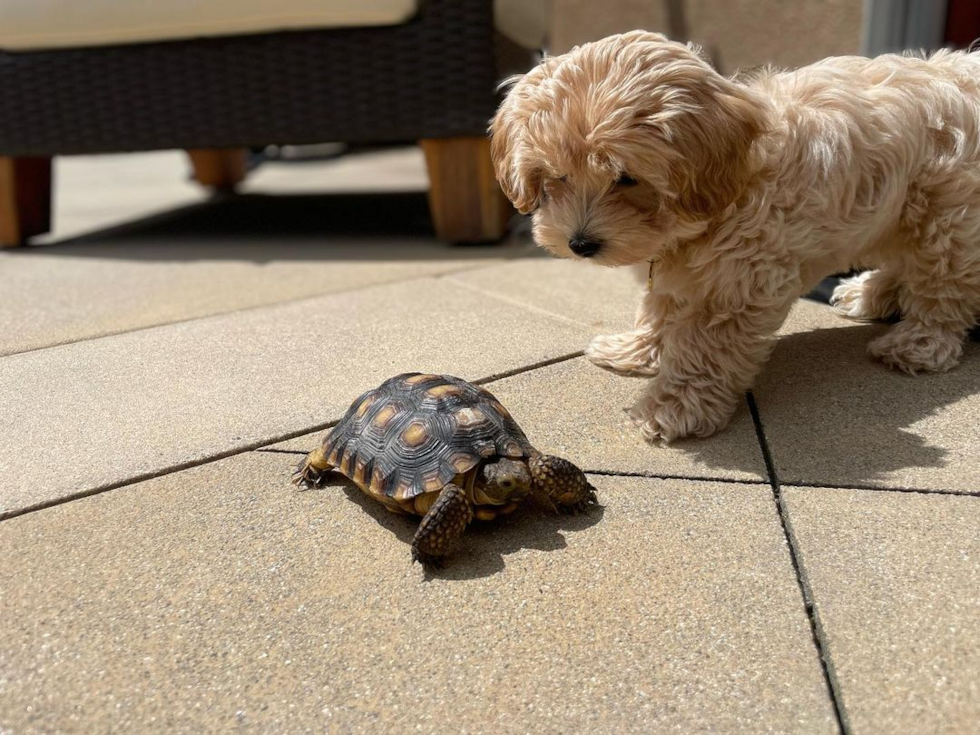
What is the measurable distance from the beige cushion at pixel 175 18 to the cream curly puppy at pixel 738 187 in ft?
7.14

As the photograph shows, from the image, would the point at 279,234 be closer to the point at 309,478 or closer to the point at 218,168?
the point at 218,168

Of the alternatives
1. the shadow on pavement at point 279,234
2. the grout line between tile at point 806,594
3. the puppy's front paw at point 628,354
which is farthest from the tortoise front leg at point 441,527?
the shadow on pavement at point 279,234

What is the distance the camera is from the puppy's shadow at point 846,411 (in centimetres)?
229

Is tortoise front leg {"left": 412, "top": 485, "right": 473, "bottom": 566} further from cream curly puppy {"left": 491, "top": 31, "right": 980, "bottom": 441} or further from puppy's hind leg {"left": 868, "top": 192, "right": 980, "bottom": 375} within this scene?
puppy's hind leg {"left": 868, "top": 192, "right": 980, "bottom": 375}

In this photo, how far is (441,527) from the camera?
6.17ft

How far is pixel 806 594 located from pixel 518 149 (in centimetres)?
147

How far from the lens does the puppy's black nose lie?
2.44m

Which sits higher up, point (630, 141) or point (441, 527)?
point (630, 141)

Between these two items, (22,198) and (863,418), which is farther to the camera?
(22,198)

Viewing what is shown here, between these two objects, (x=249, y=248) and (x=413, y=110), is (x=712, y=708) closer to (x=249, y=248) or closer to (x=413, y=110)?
(x=413, y=110)

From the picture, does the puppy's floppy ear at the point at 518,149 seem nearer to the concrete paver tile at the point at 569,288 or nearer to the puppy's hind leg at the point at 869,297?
the concrete paver tile at the point at 569,288

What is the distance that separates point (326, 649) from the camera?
169 centimetres

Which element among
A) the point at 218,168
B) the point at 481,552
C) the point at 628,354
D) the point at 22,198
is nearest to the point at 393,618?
the point at 481,552

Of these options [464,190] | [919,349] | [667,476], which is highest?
[464,190]
